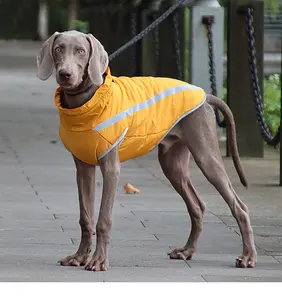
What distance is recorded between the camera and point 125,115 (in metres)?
6.63

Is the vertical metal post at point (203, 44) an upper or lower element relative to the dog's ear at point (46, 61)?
lower

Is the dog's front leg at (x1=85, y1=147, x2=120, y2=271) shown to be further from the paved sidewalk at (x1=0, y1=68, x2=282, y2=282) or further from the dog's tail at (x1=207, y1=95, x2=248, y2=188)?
the dog's tail at (x1=207, y1=95, x2=248, y2=188)

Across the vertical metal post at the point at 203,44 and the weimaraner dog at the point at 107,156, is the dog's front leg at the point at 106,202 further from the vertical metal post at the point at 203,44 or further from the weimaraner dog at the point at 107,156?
the vertical metal post at the point at 203,44

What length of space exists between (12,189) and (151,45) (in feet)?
26.1

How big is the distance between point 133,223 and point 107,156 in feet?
5.62

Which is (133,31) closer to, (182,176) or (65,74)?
(182,176)

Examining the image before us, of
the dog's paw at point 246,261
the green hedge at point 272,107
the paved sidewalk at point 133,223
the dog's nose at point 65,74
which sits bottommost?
the green hedge at point 272,107

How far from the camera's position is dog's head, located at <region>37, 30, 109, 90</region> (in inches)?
252

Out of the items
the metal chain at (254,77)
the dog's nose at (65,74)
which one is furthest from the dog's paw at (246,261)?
the metal chain at (254,77)

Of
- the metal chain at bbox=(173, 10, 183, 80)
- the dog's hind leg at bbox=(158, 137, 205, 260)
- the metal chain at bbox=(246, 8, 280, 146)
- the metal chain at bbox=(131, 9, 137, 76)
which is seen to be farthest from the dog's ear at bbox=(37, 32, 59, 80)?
the metal chain at bbox=(131, 9, 137, 76)

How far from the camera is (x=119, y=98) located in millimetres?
6641

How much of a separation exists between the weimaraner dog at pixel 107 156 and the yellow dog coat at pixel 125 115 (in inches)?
2.5

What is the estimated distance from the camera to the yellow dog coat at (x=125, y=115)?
653 cm

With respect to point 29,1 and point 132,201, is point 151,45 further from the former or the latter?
point 29,1
